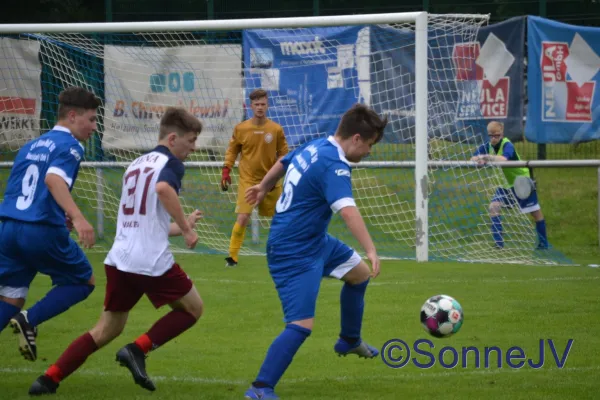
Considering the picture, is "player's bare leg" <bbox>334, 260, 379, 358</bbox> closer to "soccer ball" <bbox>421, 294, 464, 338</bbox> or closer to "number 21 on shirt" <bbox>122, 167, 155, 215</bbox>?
"soccer ball" <bbox>421, 294, 464, 338</bbox>

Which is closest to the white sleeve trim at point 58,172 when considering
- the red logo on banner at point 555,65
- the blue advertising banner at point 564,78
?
the blue advertising banner at point 564,78

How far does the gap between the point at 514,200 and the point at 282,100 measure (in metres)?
3.33

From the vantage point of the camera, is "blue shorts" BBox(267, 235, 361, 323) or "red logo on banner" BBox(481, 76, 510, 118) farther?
"red logo on banner" BBox(481, 76, 510, 118)

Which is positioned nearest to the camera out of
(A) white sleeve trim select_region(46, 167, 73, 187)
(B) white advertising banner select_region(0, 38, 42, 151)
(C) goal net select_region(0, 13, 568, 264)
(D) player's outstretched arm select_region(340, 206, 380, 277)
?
(D) player's outstretched arm select_region(340, 206, 380, 277)

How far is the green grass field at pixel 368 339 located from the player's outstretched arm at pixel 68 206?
0.96 metres

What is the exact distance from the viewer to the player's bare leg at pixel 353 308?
22.6 ft

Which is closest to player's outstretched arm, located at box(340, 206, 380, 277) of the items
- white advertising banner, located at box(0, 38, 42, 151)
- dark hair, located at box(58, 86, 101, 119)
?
dark hair, located at box(58, 86, 101, 119)

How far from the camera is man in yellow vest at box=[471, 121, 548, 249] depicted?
1325cm

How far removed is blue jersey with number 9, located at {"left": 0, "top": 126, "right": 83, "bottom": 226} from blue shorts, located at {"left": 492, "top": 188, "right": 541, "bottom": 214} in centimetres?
770

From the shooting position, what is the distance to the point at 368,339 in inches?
315

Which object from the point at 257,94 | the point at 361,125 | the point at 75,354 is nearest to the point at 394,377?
the point at 361,125

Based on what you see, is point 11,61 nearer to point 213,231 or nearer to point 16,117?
point 16,117

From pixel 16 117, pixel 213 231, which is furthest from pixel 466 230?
pixel 16 117

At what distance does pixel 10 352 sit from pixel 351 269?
276 centimetres
